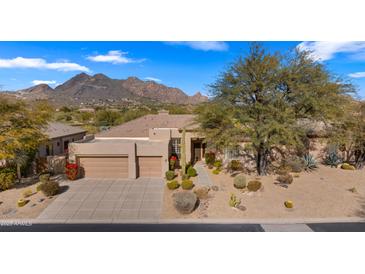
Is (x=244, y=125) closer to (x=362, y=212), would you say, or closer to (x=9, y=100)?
(x=362, y=212)

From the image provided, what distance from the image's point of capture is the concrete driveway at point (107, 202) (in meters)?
10.9

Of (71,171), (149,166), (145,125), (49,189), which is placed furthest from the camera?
(145,125)

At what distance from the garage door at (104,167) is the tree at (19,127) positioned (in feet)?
11.8

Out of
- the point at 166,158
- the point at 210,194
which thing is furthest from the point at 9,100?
the point at 210,194

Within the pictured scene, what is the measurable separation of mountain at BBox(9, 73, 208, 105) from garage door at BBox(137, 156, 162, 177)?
8061 cm

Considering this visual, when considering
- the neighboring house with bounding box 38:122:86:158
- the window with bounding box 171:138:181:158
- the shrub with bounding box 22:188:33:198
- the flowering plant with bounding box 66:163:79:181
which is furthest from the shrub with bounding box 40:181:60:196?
the window with bounding box 171:138:181:158

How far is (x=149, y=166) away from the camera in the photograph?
17.0 meters

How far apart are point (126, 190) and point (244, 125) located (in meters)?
9.64

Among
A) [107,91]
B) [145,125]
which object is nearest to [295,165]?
[145,125]

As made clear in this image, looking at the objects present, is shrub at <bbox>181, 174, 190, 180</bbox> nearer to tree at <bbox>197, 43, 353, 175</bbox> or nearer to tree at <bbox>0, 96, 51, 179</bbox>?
tree at <bbox>197, 43, 353, 175</bbox>

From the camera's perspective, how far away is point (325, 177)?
16.6 m

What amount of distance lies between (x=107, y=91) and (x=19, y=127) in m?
104

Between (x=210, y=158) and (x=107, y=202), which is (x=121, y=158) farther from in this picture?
(x=210, y=158)

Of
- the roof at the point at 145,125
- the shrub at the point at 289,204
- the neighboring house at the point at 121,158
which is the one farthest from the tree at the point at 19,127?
the shrub at the point at 289,204
